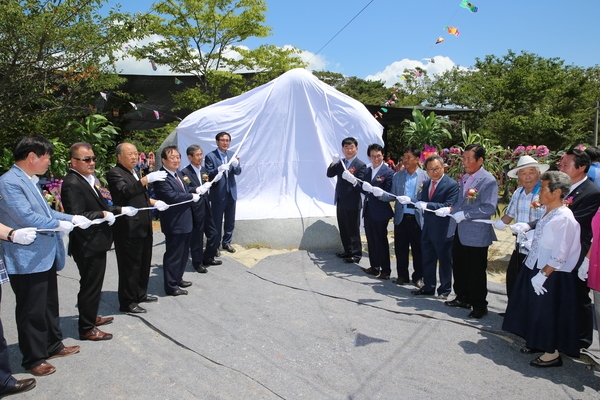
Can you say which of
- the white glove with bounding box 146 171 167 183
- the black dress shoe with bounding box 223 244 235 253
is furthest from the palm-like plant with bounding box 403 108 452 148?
the white glove with bounding box 146 171 167 183

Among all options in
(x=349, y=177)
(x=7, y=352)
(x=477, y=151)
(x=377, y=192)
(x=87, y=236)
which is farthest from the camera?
(x=349, y=177)

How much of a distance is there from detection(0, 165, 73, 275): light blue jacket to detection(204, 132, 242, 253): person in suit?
265cm

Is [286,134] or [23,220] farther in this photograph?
[286,134]

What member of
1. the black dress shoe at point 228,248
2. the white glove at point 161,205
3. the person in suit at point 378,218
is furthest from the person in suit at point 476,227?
the black dress shoe at point 228,248

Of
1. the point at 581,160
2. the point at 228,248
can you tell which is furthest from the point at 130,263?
the point at 581,160

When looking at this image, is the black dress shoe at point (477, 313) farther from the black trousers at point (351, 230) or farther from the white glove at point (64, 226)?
the white glove at point (64, 226)

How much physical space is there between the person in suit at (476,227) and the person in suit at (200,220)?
8.50ft

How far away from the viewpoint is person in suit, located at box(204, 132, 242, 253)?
17.7ft

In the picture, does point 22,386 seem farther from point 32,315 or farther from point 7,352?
point 32,315

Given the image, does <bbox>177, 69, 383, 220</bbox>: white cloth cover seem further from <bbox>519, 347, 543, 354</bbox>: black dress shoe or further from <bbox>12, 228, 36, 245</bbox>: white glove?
<bbox>12, 228, 36, 245</bbox>: white glove

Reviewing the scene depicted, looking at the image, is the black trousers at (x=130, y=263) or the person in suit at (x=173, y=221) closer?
the black trousers at (x=130, y=263)

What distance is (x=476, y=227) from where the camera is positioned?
3.60 metres

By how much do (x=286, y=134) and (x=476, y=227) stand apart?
3668 millimetres

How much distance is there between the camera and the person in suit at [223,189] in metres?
5.38
